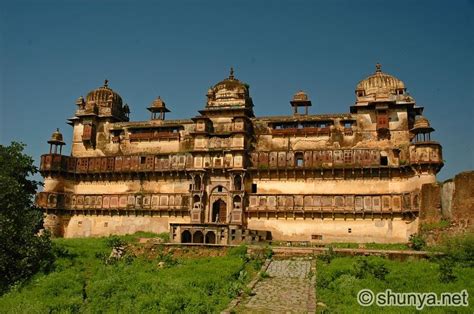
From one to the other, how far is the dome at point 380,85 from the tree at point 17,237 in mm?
30678

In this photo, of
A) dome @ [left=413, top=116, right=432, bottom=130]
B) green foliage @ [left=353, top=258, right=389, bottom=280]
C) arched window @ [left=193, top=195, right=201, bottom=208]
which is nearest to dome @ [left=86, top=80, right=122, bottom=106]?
arched window @ [left=193, top=195, right=201, bottom=208]

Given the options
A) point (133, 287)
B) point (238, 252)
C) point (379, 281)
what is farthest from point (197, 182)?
point (379, 281)

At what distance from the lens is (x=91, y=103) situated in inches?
2063

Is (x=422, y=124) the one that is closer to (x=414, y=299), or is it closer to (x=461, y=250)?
(x=461, y=250)

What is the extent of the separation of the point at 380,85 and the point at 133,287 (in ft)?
105

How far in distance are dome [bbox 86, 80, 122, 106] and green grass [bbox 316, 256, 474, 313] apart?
1377 inches

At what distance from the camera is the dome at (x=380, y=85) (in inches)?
1761

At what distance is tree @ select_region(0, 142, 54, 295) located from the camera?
2650cm

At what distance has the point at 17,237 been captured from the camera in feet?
90.5

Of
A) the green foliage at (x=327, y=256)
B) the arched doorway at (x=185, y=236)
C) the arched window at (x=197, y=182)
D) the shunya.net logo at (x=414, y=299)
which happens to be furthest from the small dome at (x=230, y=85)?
the shunya.net logo at (x=414, y=299)

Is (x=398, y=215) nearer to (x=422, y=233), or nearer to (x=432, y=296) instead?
(x=422, y=233)

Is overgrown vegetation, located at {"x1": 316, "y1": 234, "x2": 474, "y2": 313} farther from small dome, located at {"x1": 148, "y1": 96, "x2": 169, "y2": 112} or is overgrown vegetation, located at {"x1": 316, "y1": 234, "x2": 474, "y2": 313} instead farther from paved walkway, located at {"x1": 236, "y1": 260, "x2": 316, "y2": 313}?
small dome, located at {"x1": 148, "y1": 96, "x2": 169, "y2": 112}

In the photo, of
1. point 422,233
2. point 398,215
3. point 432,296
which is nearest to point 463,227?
point 422,233

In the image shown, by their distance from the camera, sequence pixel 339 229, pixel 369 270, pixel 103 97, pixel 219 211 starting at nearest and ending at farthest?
pixel 369 270, pixel 339 229, pixel 219 211, pixel 103 97
